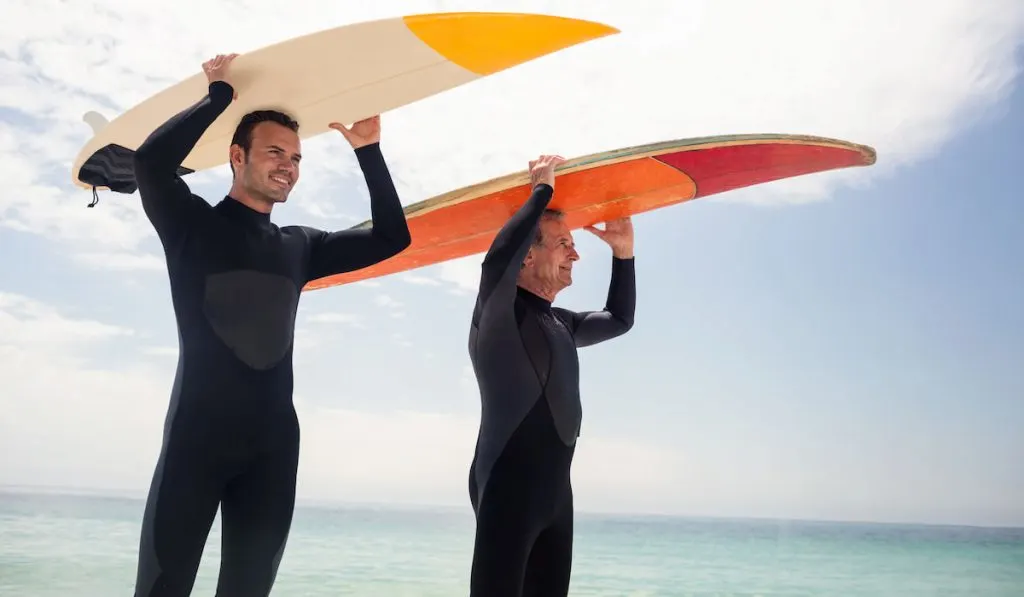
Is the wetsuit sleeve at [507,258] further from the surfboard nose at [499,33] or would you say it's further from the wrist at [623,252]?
the wrist at [623,252]

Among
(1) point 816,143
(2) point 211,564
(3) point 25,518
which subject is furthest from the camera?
(3) point 25,518

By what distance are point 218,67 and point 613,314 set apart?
1941mm

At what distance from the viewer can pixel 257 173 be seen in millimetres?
2645

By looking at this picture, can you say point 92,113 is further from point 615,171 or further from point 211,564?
point 211,564

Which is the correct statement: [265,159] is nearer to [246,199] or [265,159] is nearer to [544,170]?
[246,199]

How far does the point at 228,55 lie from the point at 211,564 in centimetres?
1601

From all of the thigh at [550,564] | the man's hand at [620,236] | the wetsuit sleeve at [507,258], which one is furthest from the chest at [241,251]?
the man's hand at [620,236]

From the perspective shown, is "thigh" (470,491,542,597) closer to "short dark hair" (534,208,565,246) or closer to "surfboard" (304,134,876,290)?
"short dark hair" (534,208,565,246)

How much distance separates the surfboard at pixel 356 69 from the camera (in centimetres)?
262

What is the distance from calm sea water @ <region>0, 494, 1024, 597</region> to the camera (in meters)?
12.9

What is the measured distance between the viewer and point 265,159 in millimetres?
2654

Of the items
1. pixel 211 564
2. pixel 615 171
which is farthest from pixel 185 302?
pixel 211 564

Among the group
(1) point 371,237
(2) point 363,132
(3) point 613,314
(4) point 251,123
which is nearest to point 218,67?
(4) point 251,123

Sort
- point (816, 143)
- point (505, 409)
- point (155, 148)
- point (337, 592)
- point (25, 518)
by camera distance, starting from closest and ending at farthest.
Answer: point (155, 148), point (505, 409), point (816, 143), point (337, 592), point (25, 518)
